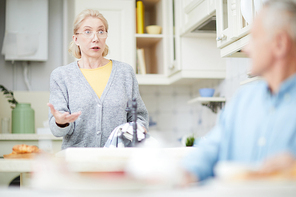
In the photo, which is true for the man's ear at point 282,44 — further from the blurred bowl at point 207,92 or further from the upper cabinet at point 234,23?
the blurred bowl at point 207,92

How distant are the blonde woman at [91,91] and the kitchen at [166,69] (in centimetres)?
64

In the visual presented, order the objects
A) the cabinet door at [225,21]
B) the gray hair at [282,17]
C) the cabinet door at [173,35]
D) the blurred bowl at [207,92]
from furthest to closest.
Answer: the cabinet door at [173,35] < the blurred bowl at [207,92] < the cabinet door at [225,21] < the gray hair at [282,17]

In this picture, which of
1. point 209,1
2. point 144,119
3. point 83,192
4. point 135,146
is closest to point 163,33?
point 209,1

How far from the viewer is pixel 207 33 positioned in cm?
257

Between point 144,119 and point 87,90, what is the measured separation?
0.94 ft

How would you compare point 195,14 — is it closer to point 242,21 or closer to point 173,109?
point 242,21

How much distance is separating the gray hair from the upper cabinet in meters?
0.73

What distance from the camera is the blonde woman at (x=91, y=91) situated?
152cm

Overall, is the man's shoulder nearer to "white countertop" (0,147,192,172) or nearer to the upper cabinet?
"white countertop" (0,147,192,172)

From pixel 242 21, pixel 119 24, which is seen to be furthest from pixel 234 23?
pixel 119 24

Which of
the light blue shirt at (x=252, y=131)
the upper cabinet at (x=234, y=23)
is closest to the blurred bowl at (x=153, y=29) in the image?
the upper cabinet at (x=234, y=23)

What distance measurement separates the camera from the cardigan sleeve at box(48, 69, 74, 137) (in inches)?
56.5

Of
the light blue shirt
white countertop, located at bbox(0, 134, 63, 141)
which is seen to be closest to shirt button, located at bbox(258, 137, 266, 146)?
the light blue shirt

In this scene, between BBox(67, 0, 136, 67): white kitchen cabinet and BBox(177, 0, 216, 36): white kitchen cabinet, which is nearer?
BBox(177, 0, 216, 36): white kitchen cabinet
